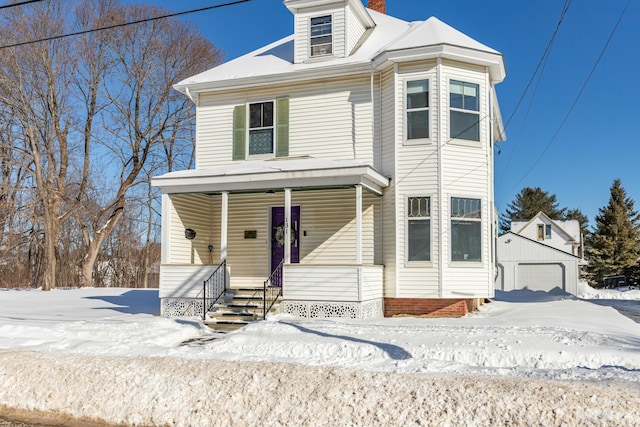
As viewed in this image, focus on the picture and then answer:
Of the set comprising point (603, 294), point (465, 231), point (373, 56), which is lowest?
point (603, 294)

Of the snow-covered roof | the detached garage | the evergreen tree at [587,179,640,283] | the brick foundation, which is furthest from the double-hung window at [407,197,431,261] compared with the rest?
the evergreen tree at [587,179,640,283]

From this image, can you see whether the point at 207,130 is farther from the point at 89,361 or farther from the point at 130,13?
the point at 130,13

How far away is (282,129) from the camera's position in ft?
51.2

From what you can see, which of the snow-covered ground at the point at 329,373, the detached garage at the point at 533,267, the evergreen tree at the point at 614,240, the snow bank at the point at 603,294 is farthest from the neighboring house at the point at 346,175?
the evergreen tree at the point at 614,240

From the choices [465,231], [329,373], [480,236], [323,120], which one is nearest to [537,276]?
[480,236]

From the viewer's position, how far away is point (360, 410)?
6844 mm

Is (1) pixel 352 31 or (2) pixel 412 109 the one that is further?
(1) pixel 352 31

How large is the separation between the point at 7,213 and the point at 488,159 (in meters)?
23.4

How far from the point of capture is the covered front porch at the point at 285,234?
13.0 m

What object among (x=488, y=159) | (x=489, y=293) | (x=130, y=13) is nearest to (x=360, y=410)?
(x=489, y=293)

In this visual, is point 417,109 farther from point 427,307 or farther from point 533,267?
point 533,267

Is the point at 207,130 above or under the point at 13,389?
above

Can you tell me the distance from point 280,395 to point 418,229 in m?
7.41

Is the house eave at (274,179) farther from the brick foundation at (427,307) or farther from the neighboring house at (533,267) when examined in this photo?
the neighboring house at (533,267)
